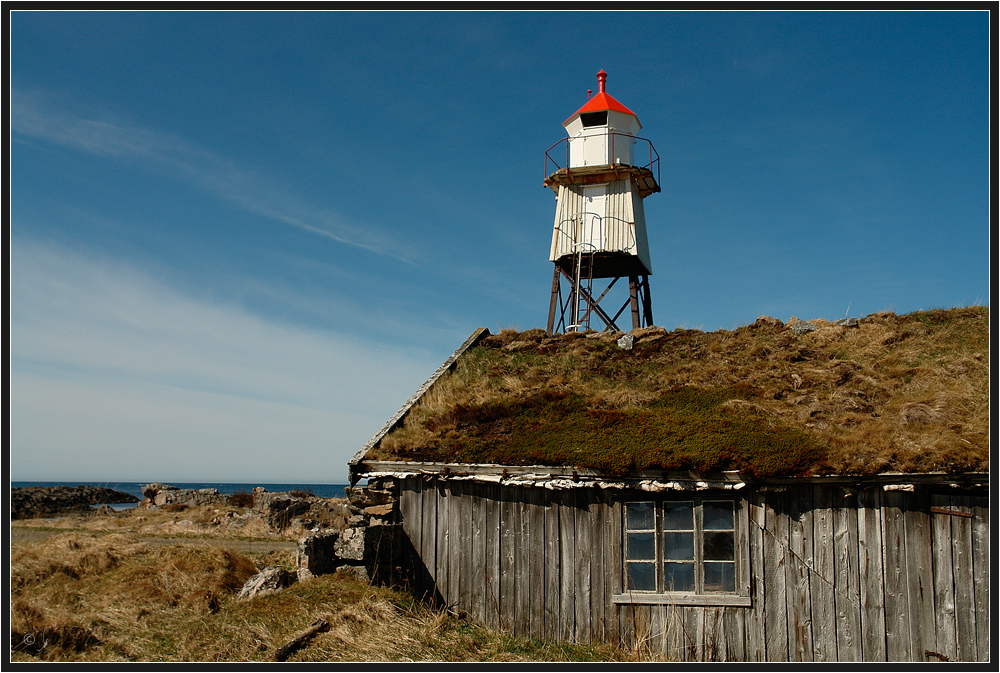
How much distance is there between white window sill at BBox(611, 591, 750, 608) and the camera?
877cm

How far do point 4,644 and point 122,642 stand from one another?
1.20 meters

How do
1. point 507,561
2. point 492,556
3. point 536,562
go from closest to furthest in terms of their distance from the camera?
point 536,562 → point 507,561 → point 492,556

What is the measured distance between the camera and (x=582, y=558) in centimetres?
953

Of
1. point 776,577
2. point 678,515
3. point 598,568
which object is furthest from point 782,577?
point 598,568

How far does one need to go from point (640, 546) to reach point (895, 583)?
300cm

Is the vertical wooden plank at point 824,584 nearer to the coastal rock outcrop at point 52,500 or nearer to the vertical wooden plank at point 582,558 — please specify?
the vertical wooden plank at point 582,558

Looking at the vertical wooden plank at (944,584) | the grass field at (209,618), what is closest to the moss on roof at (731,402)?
the vertical wooden plank at (944,584)

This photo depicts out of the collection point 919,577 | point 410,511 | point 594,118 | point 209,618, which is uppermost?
point 594,118

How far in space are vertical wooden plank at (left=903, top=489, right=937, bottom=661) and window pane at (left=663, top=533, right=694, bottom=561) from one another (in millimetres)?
2479

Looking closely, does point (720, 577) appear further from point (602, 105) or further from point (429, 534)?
point (602, 105)

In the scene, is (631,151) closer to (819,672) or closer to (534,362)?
(534,362)

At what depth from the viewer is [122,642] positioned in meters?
8.47

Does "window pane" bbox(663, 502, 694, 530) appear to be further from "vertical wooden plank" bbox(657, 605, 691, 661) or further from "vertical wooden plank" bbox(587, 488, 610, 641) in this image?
"vertical wooden plank" bbox(657, 605, 691, 661)

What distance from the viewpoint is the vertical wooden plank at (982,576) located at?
8031 mm
